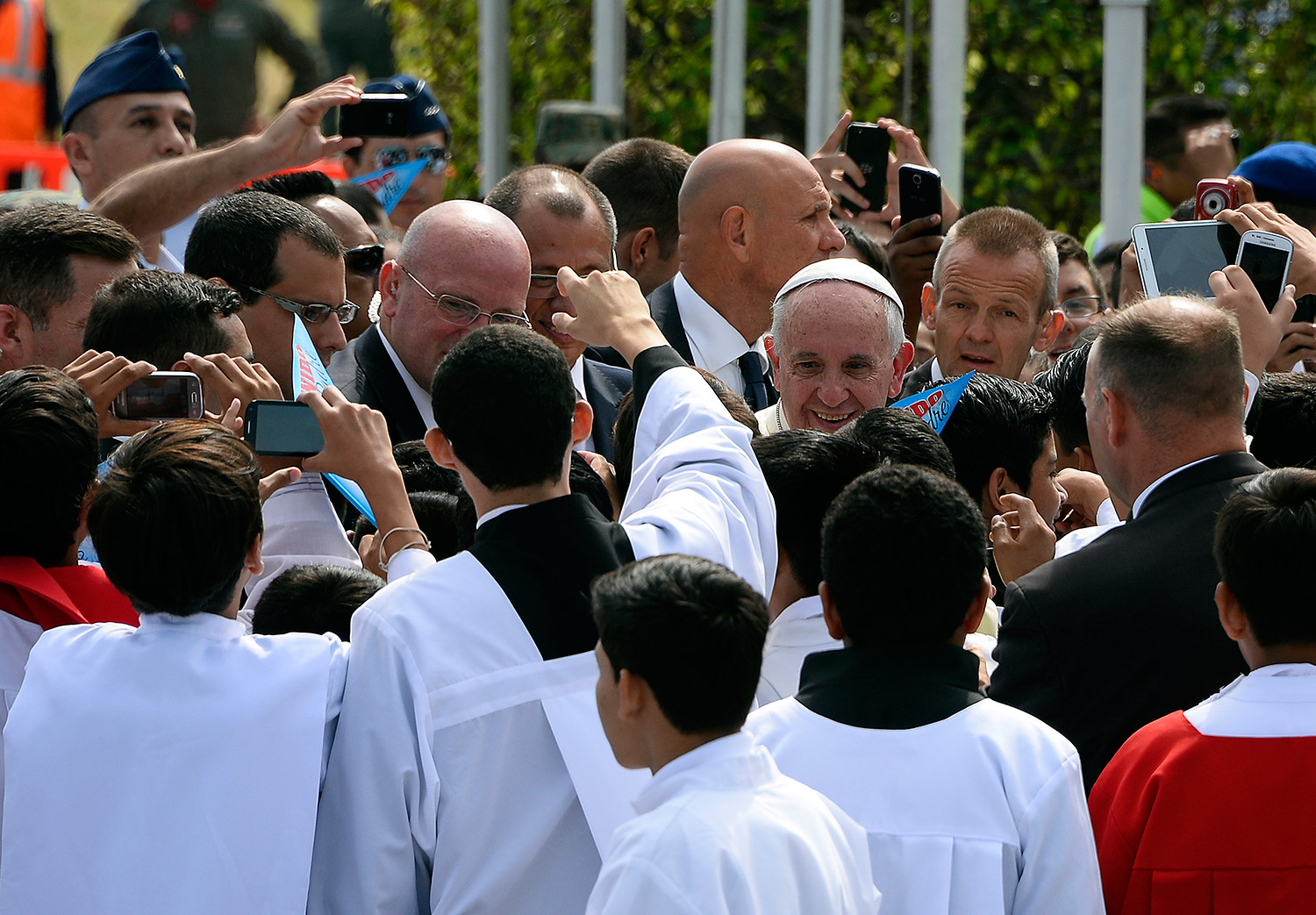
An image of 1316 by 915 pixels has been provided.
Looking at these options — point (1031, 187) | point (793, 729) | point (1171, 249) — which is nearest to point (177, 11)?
point (1031, 187)

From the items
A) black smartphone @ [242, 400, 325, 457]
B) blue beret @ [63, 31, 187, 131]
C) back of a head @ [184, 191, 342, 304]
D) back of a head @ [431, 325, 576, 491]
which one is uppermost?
blue beret @ [63, 31, 187, 131]

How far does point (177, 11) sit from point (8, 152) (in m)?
2.42

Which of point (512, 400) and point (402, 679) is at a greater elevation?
point (512, 400)

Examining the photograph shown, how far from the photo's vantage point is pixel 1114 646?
3.00 meters

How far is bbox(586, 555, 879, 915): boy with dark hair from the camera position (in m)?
2.03

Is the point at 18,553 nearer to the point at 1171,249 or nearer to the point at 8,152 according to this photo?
the point at 1171,249

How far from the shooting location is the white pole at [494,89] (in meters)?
10.7

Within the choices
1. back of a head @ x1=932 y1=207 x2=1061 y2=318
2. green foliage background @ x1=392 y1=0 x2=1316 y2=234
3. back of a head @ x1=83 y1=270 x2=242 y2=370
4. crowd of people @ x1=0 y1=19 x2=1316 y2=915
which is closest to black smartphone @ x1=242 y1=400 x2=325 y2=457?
crowd of people @ x1=0 y1=19 x2=1316 y2=915

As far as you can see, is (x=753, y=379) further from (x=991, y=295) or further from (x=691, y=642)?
(x=691, y=642)

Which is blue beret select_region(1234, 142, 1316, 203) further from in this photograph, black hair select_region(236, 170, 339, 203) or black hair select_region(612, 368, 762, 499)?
black hair select_region(236, 170, 339, 203)

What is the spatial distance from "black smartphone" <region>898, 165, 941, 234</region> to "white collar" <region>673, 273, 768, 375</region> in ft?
2.92

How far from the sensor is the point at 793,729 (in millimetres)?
2496

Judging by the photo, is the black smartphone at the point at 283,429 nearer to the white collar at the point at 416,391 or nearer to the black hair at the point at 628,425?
the black hair at the point at 628,425

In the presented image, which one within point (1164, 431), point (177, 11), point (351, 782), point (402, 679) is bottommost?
point (351, 782)
